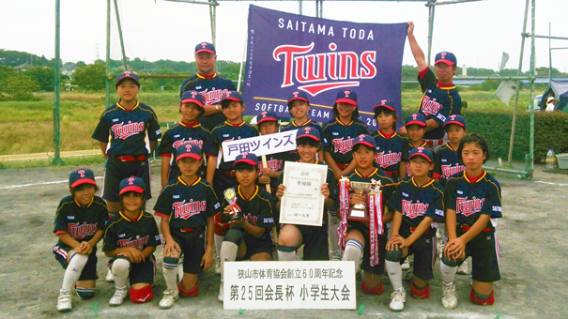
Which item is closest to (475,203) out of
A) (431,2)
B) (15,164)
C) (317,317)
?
(317,317)

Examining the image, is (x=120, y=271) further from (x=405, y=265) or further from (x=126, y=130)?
(x=405, y=265)

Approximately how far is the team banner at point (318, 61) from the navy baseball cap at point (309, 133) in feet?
6.98

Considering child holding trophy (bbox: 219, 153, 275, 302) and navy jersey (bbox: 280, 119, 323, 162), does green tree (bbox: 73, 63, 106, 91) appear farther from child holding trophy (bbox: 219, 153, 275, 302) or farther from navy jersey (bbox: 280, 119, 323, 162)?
child holding trophy (bbox: 219, 153, 275, 302)

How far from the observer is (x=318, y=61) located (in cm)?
715

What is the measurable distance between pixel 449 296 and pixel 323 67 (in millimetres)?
3849

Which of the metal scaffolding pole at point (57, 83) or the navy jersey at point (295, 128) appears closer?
the navy jersey at point (295, 128)

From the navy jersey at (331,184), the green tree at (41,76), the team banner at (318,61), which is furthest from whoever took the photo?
the green tree at (41,76)

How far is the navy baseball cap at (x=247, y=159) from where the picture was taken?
4.65 metres

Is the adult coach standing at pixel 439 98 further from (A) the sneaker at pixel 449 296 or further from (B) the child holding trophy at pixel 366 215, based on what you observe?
(A) the sneaker at pixel 449 296

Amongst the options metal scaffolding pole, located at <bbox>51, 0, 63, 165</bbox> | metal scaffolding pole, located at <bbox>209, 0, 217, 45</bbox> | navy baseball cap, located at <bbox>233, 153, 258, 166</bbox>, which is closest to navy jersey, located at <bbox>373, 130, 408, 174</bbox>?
navy baseball cap, located at <bbox>233, 153, 258, 166</bbox>

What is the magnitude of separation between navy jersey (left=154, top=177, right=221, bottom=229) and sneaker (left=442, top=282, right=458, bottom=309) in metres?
2.15

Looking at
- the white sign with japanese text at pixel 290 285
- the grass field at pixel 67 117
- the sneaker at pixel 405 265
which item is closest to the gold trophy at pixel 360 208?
the white sign with japanese text at pixel 290 285

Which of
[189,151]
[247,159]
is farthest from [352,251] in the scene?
[189,151]

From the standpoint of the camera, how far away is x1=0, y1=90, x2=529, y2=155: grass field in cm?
1368
